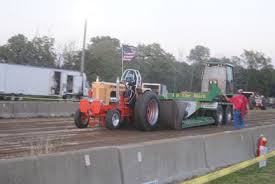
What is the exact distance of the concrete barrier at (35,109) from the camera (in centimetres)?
2203

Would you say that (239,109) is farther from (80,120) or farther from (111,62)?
(111,62)

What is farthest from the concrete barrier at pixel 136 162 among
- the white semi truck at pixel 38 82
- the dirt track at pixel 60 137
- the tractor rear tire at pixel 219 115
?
the white semi truck at pixel 38 82

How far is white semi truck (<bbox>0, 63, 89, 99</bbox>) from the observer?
38.4 metres

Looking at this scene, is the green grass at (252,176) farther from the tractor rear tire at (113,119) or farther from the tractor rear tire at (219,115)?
the tractor rear tire at (219,115)

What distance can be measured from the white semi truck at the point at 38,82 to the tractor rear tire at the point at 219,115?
20.3 m

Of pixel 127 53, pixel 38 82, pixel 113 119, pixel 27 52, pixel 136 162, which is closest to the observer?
pixel 136 162

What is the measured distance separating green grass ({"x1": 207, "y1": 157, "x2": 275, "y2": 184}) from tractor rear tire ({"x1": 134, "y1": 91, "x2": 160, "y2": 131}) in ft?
18.5

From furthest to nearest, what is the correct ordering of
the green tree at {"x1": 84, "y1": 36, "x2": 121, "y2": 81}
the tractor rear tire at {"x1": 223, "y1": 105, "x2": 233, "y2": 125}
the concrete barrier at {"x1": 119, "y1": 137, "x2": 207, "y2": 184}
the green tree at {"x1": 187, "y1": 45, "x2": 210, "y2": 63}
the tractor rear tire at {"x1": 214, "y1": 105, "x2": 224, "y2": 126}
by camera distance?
1. the green tree at {"x1": 187, "y1": 45, "x2": 210, "y2": 63}
2. the green tree at {"x1": 84, "y1": 36, "x2": 121, "y2": 81}
3. the tractor rear tire at {"x1": 223, "y1": 105, "x2": 233, "y2": 125}
4. the tractor rear tire at {"x1": 214, "y1": 105, "x2": 224, "y2": 126}
5. the concrete barrier at {"x1": 119, "y1": 137, "x2": 207, "y2": 184}

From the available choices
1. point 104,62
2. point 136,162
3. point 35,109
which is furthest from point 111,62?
point 136,162

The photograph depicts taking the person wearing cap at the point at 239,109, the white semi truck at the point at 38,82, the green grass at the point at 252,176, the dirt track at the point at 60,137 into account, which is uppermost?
the white semi truck at the point at 38,82

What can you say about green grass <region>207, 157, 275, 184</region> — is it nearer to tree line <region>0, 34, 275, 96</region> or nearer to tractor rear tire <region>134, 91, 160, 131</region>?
tractor rear tire <region>134, 91, 160, 131</region>

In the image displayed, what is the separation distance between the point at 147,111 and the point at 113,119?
4.32ft

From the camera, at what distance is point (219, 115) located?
74.9 feet

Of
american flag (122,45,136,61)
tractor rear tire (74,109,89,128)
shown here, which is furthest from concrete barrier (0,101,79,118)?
tractor rear tire (74,109,89,128)
